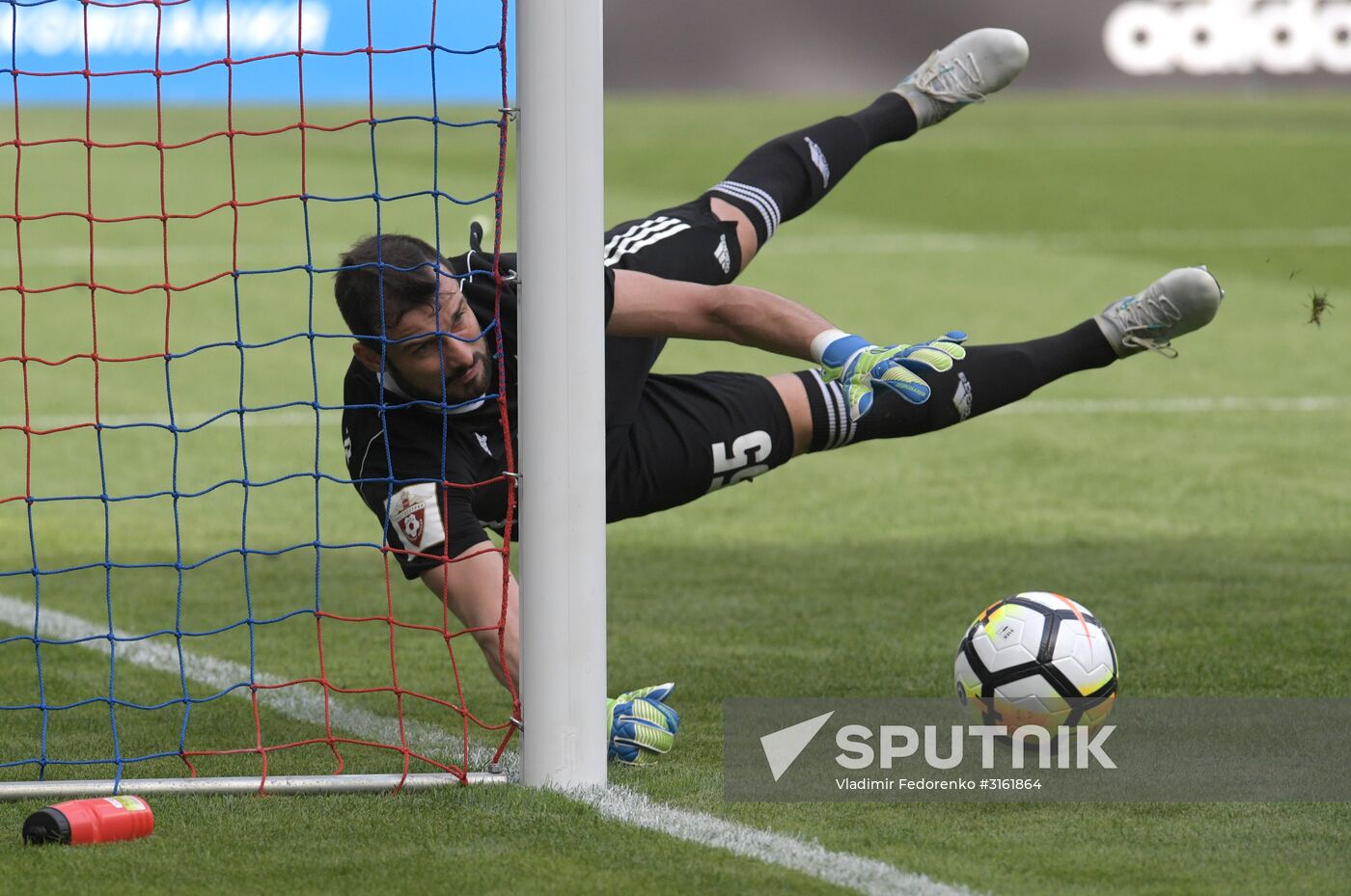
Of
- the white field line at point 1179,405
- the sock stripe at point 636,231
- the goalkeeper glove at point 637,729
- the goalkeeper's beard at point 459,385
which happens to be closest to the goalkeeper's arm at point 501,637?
the goalkeeper glove at point 637,729

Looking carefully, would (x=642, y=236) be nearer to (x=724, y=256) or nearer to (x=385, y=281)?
(x=724, y=256)

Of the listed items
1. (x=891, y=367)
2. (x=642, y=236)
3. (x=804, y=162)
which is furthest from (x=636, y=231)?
(x=891, y=367)

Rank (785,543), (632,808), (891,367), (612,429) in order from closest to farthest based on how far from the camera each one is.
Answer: (632,808)
(891,367)
(612,429)
(785,543)

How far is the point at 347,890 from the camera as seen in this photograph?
360cm

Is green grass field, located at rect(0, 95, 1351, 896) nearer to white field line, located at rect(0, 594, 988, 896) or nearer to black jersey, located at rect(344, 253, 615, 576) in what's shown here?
white field line, located at rect(0, 594, 988, 896)

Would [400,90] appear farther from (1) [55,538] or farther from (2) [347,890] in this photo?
(2) [347,890]

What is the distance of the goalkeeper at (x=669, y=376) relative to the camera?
462 centimetres

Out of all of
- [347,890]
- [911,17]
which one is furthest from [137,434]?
[911,17]

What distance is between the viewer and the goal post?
13.6ft

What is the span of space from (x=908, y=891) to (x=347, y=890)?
105cm

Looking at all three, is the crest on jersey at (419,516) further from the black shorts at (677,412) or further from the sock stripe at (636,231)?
the sock stripe at (636,231)

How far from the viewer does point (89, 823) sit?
3.93m

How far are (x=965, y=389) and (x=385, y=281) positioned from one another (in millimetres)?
1796

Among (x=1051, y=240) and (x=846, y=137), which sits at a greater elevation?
(x=846, y=137)
